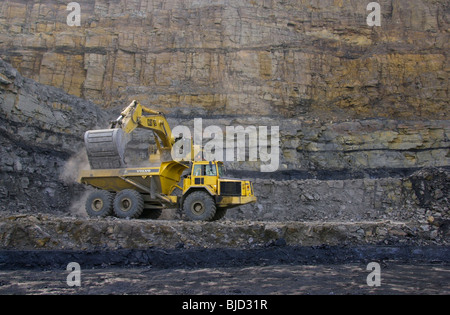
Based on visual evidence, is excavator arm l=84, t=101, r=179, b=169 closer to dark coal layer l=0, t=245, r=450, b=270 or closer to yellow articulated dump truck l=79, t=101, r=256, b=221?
yellow articulated dump truck l=79, t=101, r=256, b=221

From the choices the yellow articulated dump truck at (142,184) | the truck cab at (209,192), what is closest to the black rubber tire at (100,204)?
the yellow articulated dump truck at (142,184)

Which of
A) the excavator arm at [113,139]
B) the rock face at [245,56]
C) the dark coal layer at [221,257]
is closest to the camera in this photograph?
the dark coal layer at [221,257]

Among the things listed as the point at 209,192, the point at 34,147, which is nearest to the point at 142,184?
the point at 209,192

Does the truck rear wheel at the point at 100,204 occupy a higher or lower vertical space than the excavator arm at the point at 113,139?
lower

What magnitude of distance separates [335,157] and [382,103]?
5.71 meters

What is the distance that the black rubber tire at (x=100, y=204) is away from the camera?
31.2ft

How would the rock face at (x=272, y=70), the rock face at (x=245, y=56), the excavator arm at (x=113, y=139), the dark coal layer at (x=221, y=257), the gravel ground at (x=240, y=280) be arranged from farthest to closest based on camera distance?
the rock face at (x=245, y=56) < the rock face at (x=272, y=70) < the excavator arm at (x=113, y=139) < the dark coal layer at (x=221, y=257) < the gravel ground at (x=240, y=280)

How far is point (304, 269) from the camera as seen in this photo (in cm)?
622

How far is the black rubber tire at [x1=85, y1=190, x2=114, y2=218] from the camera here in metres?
9.52

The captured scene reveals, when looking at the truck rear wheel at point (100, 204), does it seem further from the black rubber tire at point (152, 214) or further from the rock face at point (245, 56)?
the rock face at point (245, 56)

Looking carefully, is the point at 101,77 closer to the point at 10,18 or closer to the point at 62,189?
the point at 10,18

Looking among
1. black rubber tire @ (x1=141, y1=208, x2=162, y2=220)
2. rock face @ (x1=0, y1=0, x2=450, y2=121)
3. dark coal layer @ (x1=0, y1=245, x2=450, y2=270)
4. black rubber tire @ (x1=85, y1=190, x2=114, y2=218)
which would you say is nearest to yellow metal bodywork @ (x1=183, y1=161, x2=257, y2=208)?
black rubber tire @ (x1=141, y1=208, x2=162, y2=220)

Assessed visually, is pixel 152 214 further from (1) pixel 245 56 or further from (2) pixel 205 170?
A: (1) pixel 245 56
